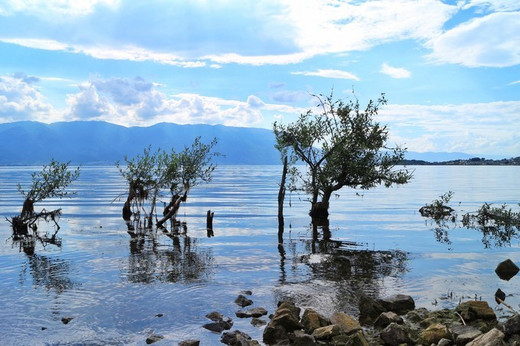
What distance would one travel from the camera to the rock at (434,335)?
48.7ft

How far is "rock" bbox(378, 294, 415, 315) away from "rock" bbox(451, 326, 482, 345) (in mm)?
4102

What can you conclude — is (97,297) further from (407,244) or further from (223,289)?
(407,244)

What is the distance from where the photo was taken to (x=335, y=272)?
1115 inches

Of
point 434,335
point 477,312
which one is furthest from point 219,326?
point 477,312

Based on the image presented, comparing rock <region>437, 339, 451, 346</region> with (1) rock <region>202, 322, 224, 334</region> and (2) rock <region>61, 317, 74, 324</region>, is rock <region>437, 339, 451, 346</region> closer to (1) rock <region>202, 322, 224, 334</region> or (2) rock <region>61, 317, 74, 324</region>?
(1) rock <region>202, 322, 224, 334</region>

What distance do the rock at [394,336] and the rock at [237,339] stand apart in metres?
4.28

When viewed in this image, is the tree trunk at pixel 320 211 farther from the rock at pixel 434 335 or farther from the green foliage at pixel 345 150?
the rock at pixel 434 335

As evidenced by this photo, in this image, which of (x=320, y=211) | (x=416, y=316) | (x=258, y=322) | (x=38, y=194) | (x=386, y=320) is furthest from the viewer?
(x=320, y=211)

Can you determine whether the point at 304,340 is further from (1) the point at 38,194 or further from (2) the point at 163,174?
(2) the point at 163,174

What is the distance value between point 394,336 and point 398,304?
4637mm

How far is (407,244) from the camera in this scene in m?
40.6

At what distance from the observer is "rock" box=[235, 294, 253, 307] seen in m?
21.4

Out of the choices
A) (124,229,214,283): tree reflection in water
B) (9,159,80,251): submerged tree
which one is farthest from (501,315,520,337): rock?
(9,159,80,251): submerged tree

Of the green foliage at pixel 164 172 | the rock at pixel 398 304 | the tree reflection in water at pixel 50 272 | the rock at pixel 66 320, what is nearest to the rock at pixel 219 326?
the rock at pixel 66 320
